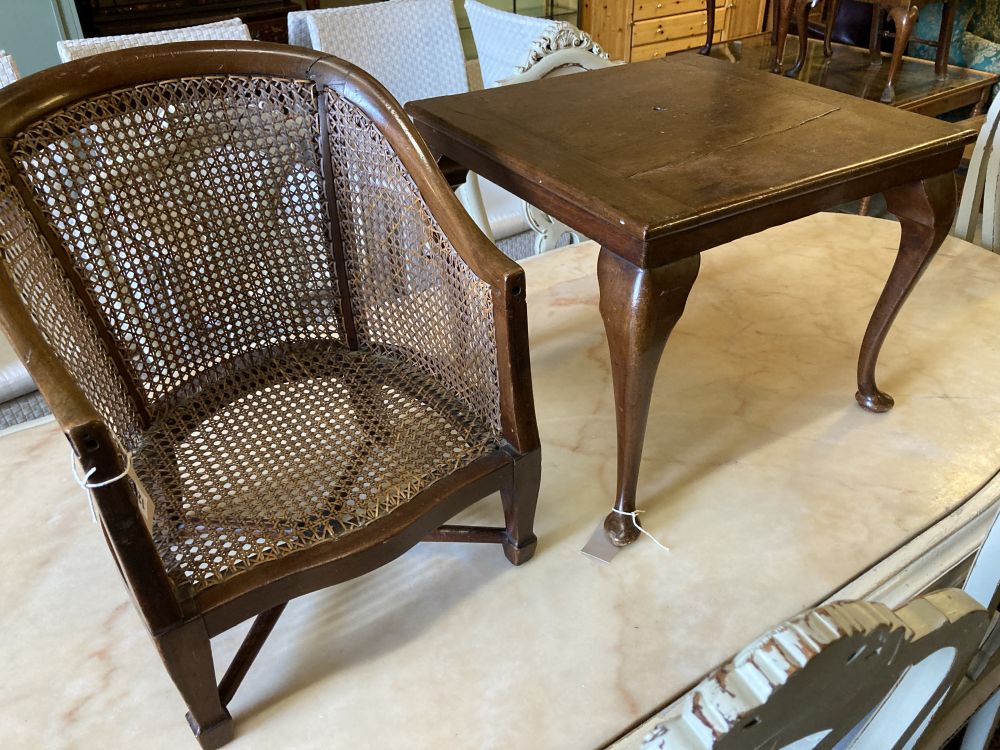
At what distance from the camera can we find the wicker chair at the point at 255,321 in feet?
2.74

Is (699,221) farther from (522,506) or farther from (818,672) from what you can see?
(818,672)

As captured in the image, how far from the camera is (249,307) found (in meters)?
1.18

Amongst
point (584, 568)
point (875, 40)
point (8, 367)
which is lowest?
point (8, 367)

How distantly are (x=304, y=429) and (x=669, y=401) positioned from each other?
664mm

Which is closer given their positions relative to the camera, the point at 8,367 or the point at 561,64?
the point at 561,64

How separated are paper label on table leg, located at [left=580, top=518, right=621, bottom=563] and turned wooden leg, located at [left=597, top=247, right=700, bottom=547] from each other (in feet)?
0.50

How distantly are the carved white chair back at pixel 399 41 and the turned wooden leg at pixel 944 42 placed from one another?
213 centimetres

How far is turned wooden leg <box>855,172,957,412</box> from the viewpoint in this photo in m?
1.13

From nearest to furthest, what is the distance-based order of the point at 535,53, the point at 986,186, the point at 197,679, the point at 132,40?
the point at 197,679, the point at 535,53, the point at 986,186, the point at 132,40

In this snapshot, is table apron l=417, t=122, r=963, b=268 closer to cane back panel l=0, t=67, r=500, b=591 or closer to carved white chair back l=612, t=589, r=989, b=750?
cane back panel l=0, t=67, r=500, b=591

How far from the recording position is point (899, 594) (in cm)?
104

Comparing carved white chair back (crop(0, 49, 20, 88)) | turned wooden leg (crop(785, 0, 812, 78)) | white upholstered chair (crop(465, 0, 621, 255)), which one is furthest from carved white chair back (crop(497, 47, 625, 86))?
turned wooden leg (crop(785, 0, 812, 78))

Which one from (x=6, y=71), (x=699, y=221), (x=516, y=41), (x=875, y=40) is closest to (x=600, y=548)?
(x=699, y=221)

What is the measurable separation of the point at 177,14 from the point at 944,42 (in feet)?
10.8
